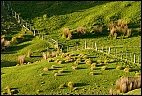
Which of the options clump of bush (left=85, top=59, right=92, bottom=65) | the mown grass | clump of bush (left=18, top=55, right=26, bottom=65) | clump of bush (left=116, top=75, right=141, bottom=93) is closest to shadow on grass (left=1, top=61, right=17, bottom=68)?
clump of bush (left=18, top=55, right=26, bottom=65)

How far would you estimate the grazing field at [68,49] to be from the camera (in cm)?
4866

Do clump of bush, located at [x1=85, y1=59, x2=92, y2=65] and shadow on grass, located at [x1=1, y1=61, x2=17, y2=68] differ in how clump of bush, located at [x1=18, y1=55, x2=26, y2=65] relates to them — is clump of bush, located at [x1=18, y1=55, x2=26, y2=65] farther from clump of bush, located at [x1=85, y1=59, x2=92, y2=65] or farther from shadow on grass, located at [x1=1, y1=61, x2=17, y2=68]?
clump of bush, located at [x1=85, y1=59, x2=92, y2=65]

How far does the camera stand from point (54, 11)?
292 feet

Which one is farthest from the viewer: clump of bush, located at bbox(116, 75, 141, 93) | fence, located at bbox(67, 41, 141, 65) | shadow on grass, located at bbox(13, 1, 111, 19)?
shadow on grass, located at bbox(13, 1, 111, 19)

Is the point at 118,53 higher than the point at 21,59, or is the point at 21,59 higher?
the point at 118,53

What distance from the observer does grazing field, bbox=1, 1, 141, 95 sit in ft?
160

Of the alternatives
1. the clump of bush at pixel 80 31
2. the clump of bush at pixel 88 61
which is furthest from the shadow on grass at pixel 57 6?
the clump of bush at pixel 88 61

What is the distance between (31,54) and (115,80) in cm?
2204

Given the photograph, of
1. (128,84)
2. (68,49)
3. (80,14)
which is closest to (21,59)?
(68,49)

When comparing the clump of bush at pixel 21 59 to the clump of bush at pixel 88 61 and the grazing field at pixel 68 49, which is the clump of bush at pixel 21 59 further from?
the clump of bush at pixel 88 61

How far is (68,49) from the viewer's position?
68250mm

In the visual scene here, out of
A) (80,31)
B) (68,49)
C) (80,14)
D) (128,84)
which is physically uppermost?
(80,14)

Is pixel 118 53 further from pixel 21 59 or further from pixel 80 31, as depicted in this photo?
pixel 80 31

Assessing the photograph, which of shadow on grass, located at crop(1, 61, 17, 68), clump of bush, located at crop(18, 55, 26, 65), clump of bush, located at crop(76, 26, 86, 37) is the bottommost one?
shadow on grass, located at crop(1, 61, 17, 68)
